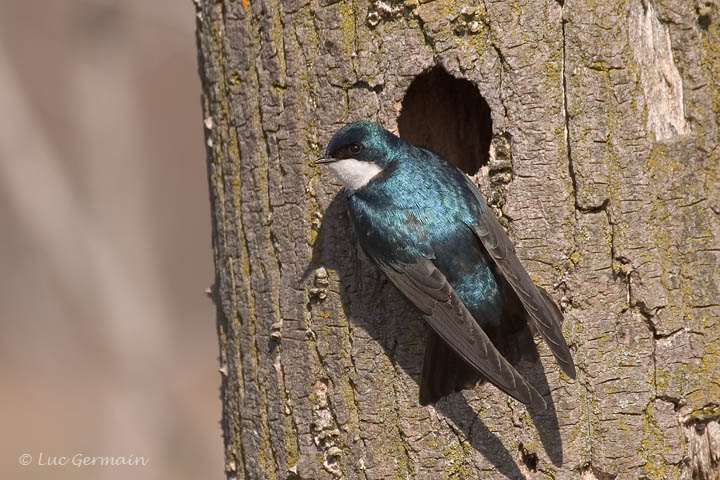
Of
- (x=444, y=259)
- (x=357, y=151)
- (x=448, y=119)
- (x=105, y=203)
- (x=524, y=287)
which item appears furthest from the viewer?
(x=105, y=203)

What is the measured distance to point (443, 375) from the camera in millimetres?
2451

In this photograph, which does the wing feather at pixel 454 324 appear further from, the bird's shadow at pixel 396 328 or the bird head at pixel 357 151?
the bird head at pixel 357 151

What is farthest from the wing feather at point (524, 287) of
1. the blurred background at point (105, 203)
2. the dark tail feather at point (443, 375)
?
the blurred background at point (105, 203)

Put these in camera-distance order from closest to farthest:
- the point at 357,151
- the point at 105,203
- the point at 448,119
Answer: the point at 357,151
the point at 448,119
the point at 105,203

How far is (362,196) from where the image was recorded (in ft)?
8.27

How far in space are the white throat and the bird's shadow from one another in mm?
60

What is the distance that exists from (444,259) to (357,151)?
44 centimetres

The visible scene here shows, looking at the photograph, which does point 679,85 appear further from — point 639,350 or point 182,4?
point 182,4

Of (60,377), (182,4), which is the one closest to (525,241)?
(182,4)

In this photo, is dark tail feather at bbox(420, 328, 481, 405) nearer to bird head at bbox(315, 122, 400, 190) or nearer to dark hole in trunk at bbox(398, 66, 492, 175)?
bird head at bbox(315, 122, 400, 190)

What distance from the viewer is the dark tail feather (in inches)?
96.7

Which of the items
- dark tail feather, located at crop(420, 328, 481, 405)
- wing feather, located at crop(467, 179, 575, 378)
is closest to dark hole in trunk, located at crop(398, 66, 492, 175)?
wing feather, located at crop(467, 179, 575, 378)

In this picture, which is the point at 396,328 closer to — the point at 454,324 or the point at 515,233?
the point at 454,324

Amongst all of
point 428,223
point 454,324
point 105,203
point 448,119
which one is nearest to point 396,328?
point 454,324
